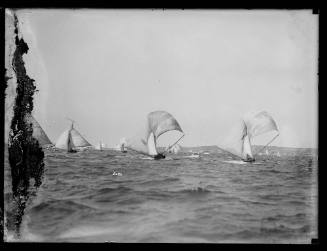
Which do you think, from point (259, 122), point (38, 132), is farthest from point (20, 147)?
point (259, 122)

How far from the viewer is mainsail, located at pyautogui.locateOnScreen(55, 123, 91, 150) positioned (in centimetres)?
261

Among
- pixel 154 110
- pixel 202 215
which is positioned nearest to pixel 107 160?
pixel 154 110

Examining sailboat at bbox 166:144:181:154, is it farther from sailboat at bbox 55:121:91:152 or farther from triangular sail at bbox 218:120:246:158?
sailboat at bbox 55:121:91:152

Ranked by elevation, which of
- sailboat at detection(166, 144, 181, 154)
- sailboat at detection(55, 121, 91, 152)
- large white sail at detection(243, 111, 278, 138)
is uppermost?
large white sail at detection(243, 111, 278, 138)

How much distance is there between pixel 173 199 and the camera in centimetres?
264

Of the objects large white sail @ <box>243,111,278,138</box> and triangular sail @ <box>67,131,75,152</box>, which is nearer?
triangular sail @ <box>67,131,75,152</box>

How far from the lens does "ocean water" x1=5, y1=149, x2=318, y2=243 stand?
259 cm

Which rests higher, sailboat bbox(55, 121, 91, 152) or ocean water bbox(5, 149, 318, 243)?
sailboat bbox(55, 121, 91, 152)

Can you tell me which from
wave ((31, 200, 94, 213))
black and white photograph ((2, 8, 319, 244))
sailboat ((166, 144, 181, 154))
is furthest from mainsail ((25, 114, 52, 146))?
sailboat ((166, 144, 181, 154))

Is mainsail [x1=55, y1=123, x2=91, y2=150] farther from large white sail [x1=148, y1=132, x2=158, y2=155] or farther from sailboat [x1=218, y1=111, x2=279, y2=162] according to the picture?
sailboat [x1=218, y1=111, x2=279, y2=162]

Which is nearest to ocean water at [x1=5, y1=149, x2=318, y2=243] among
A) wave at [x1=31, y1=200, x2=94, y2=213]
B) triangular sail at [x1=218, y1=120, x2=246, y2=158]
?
wave at [x1=31, y1=200, x2=94, y2=213]

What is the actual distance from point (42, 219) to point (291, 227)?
69.6 inches

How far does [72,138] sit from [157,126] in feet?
2.00
